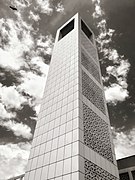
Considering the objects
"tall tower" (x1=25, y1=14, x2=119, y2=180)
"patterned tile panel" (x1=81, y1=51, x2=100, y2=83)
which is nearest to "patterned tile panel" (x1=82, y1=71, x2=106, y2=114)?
"tall tower" (x1=25, y1=14, x2=119, y2=180)

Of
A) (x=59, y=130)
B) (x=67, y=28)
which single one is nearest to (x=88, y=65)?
(x=59, y=130)

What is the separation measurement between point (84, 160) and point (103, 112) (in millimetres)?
6579

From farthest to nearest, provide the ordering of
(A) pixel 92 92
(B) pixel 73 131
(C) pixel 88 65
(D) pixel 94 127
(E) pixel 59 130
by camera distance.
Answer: (C) pixel 88 65
(A) pixel 92 92
(D) pixel 94 127
(E) pixel 59 130
(B) pixel 73 131

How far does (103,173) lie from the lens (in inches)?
380

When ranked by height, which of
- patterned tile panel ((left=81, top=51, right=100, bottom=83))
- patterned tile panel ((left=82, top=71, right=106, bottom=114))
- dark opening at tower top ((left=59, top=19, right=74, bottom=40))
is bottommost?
patterned tile panel ((left=82, top=71, right=106, bottom=114))

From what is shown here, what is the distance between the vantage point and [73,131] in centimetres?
1004

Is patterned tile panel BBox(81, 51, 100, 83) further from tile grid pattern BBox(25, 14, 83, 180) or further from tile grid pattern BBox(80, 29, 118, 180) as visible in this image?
tile grid pattern BBox(25, 14, 83, 180)

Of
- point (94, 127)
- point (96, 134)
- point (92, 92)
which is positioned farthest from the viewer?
point (92, 92)

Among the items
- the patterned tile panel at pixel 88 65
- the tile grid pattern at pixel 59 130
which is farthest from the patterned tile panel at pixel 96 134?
the patterned tile panel at pixel 88 65

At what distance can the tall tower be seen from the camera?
8938mm

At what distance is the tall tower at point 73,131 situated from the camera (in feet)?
29.3

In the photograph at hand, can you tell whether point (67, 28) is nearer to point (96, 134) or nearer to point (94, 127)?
point (94, 127)

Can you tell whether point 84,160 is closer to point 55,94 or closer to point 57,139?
point 57,139

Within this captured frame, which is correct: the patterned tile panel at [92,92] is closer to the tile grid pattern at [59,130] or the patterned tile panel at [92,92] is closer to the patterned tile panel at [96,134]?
the tile grid pattern at [59,130]
